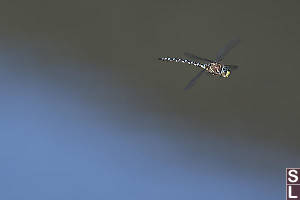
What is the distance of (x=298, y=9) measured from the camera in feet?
7.61

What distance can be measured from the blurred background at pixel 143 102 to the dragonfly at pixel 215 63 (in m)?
0.03

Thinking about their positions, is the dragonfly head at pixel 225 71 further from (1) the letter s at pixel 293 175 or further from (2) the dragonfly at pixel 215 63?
(1) the letter s at pixel 293 175

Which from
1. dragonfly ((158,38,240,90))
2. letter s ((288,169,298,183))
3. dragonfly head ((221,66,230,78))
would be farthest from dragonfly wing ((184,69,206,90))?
letter s ((288,169,298,183))

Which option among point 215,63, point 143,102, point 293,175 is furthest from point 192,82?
point 293,175

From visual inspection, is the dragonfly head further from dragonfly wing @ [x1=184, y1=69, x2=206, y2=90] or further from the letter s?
the letter s

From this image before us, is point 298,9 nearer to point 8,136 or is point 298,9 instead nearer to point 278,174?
point 278,174

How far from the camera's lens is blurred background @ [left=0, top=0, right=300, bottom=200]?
81.9 inches

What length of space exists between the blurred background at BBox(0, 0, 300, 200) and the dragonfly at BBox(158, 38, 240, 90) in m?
0.03

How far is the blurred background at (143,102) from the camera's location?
6.82ft

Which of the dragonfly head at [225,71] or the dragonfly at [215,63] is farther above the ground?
the dragonfly at [215,63]

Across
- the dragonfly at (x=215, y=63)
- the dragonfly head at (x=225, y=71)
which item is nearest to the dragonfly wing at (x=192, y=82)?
the dragonfly at (x=215, y=63)

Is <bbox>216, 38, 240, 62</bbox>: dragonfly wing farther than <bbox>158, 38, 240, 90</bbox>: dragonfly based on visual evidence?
Yes

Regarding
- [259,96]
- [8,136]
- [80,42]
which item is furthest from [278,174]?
[8,136]

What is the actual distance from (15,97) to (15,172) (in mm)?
391
